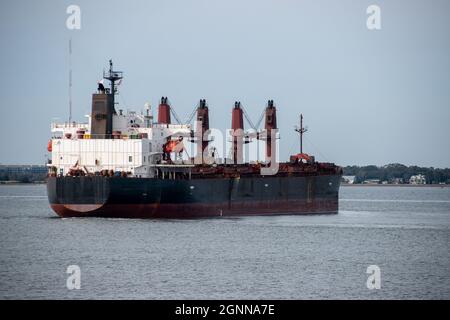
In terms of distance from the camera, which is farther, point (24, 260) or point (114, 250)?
point (114, 250)

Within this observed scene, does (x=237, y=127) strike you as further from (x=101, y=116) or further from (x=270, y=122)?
(x=101, y=116)

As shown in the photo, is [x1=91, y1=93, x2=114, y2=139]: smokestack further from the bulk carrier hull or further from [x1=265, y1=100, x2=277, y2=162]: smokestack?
[x1=265, y1=100, x2=277, y2=162]: smokestack

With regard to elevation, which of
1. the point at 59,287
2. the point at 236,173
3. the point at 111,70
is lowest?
the point at 59,287

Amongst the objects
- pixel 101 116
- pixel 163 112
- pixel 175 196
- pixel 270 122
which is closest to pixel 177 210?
pixel 175 196

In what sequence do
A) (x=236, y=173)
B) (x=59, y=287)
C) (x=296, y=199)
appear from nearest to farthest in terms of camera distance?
1. (x=59, y=287)
2. (x=236, y=173)
3. (x=296, y=199)

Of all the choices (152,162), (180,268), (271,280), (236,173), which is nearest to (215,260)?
(180,268)

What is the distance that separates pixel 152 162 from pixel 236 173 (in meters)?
6.64

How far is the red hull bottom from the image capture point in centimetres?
5291

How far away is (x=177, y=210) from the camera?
55.6 m

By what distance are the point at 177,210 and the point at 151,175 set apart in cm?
278

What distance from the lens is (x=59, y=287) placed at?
1286 inches

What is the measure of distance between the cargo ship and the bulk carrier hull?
5 cm

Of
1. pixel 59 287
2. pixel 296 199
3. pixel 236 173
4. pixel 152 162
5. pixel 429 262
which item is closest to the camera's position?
pixel 59 287

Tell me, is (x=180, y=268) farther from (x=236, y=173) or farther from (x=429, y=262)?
(x=236, y=173)
